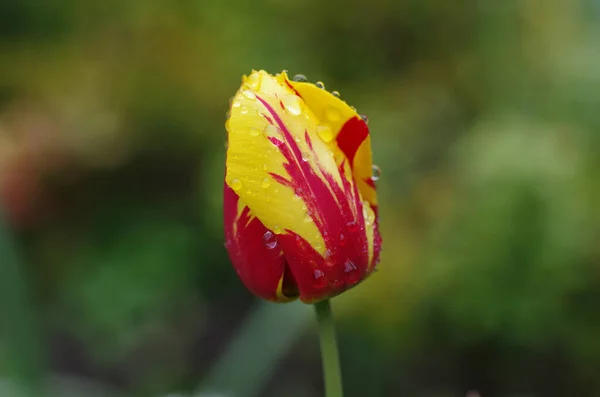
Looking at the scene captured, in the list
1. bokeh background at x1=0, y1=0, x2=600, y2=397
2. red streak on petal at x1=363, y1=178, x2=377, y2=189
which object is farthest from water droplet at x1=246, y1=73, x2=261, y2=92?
bokeh background at x1=0, y1=0, x2=600, y2=397

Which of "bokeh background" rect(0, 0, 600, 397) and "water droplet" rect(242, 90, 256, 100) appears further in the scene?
"bokeh background" rect(0, 0, 600, 397)

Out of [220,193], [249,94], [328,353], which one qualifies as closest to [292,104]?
[249,94]

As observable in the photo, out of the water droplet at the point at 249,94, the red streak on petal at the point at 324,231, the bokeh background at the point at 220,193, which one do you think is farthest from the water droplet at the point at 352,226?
the bokeh background at the point at 220,193

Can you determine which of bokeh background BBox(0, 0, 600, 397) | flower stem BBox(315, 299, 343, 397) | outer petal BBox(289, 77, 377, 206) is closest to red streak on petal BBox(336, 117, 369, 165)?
outer petal BBox(289, 77, 377, 206)

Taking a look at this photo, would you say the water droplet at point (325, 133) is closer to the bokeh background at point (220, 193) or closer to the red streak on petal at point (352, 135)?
the red streak on petal at point (352, 135)

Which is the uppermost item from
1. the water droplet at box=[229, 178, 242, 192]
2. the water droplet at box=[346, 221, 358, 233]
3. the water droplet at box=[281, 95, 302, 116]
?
the water droplet at box=[281, 95, 302, 116]

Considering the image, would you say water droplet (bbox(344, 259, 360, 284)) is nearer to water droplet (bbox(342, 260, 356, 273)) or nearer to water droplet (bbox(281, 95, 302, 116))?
water droplet (bbox(342, 260, 356, 273))

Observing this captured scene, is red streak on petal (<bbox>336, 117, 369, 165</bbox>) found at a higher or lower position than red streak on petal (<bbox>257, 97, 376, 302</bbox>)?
higher
